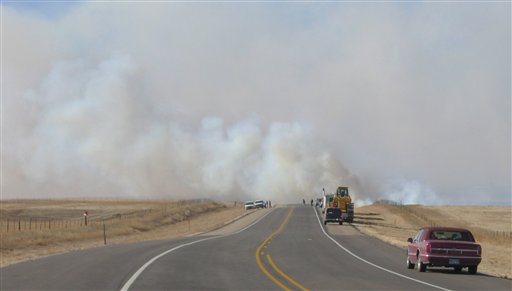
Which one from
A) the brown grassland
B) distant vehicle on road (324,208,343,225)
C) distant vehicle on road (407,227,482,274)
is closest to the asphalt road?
distant vehicle on road (407,227,482,274)

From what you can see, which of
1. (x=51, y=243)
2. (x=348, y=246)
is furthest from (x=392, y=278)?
(x=51, y=243)

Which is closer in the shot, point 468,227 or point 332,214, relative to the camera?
point 332,214

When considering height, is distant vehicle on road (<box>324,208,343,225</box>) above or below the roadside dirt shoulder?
above

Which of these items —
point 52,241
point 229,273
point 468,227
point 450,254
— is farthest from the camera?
point 468,227

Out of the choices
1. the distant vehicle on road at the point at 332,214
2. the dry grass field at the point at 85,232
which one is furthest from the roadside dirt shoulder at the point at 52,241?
the distant vehicle on road at the point at 332,214

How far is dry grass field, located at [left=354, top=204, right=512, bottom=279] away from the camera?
35.0 m

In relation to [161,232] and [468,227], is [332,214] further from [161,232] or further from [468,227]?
[161,232]

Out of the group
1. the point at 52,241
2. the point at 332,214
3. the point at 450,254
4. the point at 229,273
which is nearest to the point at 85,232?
the point at 52,241

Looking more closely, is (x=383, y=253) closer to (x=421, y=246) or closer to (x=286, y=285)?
(x=421, y=246)

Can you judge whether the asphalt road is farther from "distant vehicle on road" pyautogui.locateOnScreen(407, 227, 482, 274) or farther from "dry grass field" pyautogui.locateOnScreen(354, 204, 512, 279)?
→ "dry grass field" pyautogui.locateOnScreen(354, 204, 512, 279)

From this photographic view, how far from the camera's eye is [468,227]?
80312mm

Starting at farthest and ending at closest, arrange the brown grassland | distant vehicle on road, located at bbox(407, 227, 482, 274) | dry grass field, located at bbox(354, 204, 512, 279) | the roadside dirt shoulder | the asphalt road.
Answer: the brown grassland → the roadside dirt shoulder → dry grass field, located at bbox(354, 204, 512, 279) → distant vehicle on road, located at bbox(407, 227, 482, 274) → the asphalt road

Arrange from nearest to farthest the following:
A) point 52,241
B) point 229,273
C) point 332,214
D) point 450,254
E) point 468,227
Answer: point 229,273 < point 450,254 < point 52,241 < point 332,214 < point 468,227

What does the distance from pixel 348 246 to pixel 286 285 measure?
79.9 feet
